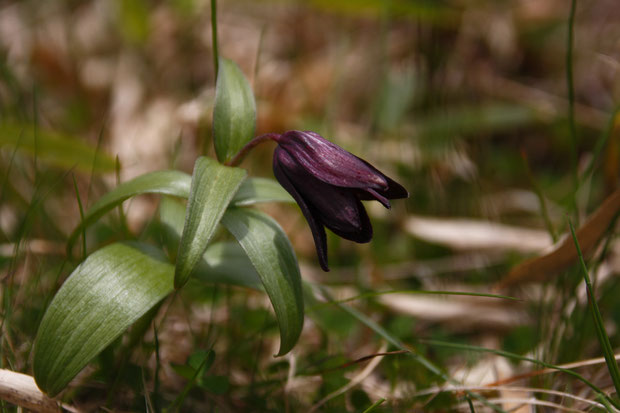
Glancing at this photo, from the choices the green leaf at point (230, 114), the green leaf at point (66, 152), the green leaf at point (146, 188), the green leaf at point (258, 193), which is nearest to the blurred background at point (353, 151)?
the green leaf at point (66, 152)

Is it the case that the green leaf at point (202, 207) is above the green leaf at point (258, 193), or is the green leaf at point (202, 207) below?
above

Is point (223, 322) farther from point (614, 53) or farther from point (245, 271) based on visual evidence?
point (614, 53)

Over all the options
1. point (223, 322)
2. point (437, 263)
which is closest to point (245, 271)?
point (223, 322)

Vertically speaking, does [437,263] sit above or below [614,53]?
below

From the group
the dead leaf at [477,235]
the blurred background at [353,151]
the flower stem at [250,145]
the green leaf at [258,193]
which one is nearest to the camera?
the flower stem at [250,145]

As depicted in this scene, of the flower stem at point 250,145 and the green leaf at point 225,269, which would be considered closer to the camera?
the flower stem at point 250,145

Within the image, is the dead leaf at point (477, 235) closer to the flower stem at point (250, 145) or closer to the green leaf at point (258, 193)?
the green leaf at point (258, 193)

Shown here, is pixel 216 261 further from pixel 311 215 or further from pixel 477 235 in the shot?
pixel 477 235

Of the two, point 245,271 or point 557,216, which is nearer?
point 245,271
